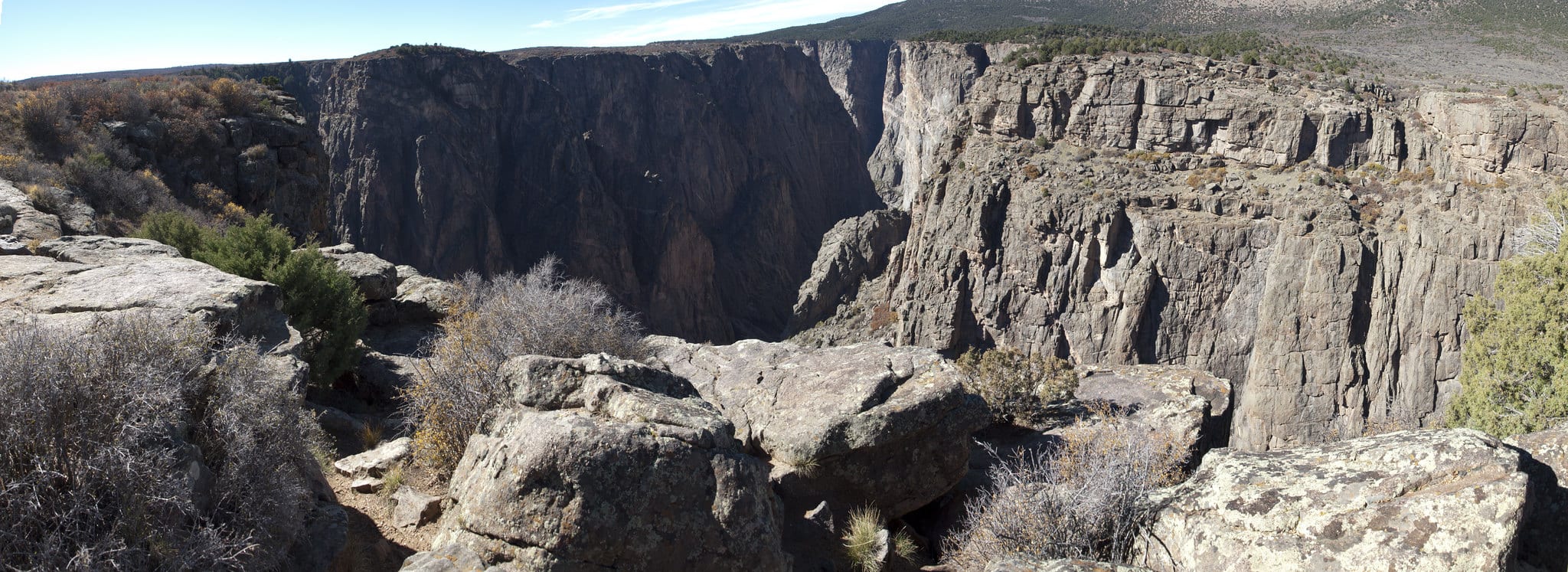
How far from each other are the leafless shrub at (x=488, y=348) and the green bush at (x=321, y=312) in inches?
56.5

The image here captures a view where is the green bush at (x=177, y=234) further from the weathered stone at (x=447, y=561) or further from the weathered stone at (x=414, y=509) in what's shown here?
the weathered stone at (x=447, y=561)

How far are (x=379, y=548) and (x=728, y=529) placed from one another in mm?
2930

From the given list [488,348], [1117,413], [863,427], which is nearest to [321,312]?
[488,348]

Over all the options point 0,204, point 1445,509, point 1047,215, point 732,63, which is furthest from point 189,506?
point 732,63

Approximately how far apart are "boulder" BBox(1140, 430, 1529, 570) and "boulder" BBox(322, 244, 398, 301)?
14475 mm

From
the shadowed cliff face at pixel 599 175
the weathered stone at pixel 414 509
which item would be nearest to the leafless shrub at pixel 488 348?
the weathered stone at pixel 414 509

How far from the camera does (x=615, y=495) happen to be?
5145 millimetres

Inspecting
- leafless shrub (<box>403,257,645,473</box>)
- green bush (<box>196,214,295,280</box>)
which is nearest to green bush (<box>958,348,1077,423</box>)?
leafless shrub (<box>403,257,645,473</box>)

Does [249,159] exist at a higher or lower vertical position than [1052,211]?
higher

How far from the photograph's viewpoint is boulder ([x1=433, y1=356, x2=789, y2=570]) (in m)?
5.04

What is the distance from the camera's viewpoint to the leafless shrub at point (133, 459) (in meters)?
4.08

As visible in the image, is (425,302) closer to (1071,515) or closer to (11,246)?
(11,246)

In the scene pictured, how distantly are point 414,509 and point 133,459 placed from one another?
3.05m

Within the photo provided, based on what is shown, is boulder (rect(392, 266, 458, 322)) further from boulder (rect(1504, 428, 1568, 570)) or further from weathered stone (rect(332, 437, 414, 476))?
boulder (rect(1504, 428, 1568, 570))
